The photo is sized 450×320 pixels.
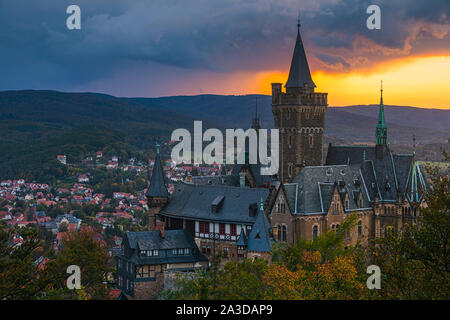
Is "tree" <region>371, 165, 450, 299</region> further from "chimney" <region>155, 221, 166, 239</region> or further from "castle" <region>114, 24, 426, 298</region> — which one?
"chimney" <region>155, 221, 166, 239</region>

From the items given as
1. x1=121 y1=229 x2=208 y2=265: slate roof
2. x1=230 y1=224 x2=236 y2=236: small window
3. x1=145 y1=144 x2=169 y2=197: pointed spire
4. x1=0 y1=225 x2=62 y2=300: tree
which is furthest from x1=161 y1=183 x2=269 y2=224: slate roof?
x1=0 y1=225 x2=62 y2=300: tree

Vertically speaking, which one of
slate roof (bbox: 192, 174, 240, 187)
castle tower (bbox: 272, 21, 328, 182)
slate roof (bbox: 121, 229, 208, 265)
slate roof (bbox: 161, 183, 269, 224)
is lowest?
slate roof (bbox: 121, 229, 208, 265)

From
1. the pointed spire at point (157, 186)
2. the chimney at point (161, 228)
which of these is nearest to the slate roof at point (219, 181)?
the pointed spire at point (157, 186)

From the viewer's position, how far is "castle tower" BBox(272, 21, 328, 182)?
231 feet

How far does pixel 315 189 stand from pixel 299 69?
60.0 ft

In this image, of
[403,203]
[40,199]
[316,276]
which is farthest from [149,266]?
[40,199]

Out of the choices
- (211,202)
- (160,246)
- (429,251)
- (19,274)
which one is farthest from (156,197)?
(429,251)

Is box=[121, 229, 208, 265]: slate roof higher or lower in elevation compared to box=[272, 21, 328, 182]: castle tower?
lower

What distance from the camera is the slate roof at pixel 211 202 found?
5956cm

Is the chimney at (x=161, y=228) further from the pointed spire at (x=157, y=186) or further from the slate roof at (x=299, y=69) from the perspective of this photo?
the slate roof at (x=299, y=69)

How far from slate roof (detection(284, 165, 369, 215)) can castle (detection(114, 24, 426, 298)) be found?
0.10 metres

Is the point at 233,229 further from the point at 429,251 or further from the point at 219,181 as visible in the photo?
the point at 429,251

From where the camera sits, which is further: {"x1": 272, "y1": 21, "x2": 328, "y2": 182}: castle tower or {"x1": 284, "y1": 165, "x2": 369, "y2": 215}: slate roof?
{"x1": 272, "y1": 21, "x2": 328, "y2": 182}: castle tower
